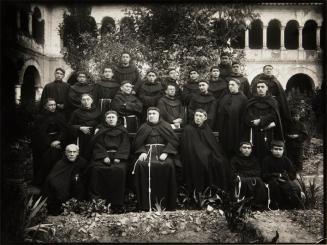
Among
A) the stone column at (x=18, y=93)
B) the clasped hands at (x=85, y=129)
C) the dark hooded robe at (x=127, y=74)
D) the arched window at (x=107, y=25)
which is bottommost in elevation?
the clasped hands at (x=85, y=129)

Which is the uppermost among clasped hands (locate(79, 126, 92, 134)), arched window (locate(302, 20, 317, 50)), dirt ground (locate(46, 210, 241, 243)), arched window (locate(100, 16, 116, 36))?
arched window (locate(100, 16, 116, 36))

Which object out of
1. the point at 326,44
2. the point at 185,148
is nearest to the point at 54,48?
the point at 185,148

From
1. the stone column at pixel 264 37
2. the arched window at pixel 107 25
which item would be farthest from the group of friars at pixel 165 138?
the arched window at pixel 107 25

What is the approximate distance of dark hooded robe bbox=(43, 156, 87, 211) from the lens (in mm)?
6078

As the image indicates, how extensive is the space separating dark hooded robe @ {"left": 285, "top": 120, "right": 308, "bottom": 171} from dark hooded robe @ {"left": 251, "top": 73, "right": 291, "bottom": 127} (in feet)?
0.54

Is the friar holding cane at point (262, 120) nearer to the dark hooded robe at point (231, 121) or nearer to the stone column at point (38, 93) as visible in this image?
the dark hooded robe at point (231, 121)

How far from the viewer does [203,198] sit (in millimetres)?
6223

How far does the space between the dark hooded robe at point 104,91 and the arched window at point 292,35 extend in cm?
340

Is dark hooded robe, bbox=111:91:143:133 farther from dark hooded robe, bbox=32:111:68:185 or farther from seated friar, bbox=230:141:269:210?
seated friar, bbox=230:141:269:210

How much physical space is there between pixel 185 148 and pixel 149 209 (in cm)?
116

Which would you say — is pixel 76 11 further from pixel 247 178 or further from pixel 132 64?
pixel 247 178

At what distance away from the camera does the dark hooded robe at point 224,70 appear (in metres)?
7.46

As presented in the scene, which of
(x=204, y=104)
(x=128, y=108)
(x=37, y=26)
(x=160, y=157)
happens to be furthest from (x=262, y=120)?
(x=37, y=26)

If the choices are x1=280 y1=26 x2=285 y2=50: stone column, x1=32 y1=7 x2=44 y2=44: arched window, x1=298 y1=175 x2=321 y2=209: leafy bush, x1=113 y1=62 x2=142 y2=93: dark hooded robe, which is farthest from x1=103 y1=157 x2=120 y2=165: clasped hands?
x1=280 y1=26 x2=285 y2=50: stone column
